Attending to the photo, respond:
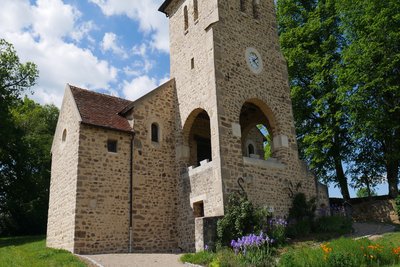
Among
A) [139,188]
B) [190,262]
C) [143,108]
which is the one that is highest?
[143,108]

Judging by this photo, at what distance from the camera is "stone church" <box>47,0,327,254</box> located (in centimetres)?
1455

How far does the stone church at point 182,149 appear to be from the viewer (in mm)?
14547

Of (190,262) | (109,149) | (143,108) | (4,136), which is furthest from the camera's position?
(4,136)

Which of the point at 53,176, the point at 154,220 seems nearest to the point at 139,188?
the point at 154,220

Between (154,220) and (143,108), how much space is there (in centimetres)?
483

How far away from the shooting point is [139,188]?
15812mm

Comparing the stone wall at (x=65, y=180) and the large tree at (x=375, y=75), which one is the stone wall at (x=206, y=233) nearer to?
the stone wall at (x=65, y=180)

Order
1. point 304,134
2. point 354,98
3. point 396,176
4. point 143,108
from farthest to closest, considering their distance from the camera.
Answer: point 304,134 → point 396,176 → point 354,98 → point 143,108

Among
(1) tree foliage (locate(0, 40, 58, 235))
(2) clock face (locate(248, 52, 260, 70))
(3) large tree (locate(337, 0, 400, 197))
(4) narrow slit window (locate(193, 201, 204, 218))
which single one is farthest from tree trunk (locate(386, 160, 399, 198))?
(1) tree foliage (locate(0, 40, 58, 235))

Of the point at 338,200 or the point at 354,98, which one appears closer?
the point at 354,98

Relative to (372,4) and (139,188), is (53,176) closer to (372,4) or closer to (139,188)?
(139,188)

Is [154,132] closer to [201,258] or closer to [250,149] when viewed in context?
[250,149]

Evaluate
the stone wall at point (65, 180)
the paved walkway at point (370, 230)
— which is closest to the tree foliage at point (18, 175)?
the stone wall at point (65, 180)

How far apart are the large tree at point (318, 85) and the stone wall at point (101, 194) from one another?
427 inches
